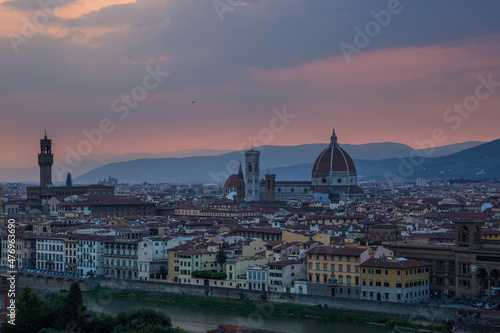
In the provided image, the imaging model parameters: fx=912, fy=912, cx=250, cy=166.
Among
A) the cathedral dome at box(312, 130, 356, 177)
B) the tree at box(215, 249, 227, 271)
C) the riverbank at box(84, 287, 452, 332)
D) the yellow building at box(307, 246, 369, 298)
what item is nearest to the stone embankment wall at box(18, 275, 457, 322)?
the riverbank at box(84, 287, 452, 332)

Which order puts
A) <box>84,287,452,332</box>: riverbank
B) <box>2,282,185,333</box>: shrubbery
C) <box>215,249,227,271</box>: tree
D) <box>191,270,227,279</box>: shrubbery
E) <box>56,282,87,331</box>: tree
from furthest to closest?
<box>215,249,227,271</box>: tree < <box>191,270,227,279</box>: shrubbery < <box>84,287,452,332</box>: riverbank < <box>56,282,87,331</box>: tree < <box>2,282,185,333</box>: shrubbery

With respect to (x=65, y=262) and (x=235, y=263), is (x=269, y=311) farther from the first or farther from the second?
(x=65, y=262)

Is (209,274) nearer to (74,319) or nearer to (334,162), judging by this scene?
(74,319)

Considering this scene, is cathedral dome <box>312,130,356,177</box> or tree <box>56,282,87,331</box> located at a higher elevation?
cathedral dome <box>312,130,356,177</box>

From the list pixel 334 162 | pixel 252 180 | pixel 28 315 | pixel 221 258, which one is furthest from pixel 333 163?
pixel 28 315

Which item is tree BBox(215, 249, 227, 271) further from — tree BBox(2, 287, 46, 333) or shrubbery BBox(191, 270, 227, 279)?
tree BBox(2, 287, 46, 333)

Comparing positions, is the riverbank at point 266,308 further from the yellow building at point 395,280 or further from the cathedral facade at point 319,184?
the cathedral facade at point 319,184
